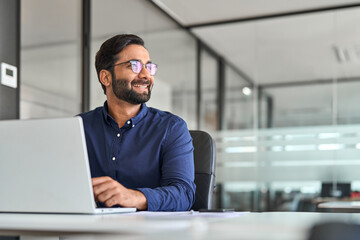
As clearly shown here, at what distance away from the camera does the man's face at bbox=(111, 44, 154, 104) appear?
190cm

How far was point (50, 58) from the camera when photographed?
331cm

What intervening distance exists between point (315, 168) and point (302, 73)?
1078 mm

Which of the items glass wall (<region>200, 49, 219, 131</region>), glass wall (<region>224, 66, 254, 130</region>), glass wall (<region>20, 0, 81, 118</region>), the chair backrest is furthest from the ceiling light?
the chair backrest

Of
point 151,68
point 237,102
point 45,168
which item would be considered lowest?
point 45,168

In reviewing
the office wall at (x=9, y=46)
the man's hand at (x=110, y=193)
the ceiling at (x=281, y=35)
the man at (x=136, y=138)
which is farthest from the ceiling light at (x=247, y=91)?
the man's hand at (x=110, y=193)

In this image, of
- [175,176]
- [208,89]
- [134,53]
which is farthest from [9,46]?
[208,89]

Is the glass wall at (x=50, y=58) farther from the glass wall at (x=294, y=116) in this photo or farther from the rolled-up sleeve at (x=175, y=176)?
the glass wall at (x=294, y=116)

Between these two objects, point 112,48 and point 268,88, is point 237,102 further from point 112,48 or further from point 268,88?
point 112,48

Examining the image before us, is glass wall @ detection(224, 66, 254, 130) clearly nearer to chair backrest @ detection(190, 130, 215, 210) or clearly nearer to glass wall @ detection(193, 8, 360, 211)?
glass wall @ detection(193, 8, 360, 211)

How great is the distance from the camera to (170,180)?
167 centimetres

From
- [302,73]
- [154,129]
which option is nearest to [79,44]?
[154,129]

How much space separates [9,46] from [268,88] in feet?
10.8

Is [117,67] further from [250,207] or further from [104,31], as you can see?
[250,207]

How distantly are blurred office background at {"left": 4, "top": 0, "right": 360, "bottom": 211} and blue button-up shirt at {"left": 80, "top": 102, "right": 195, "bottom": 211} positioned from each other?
2616mm
